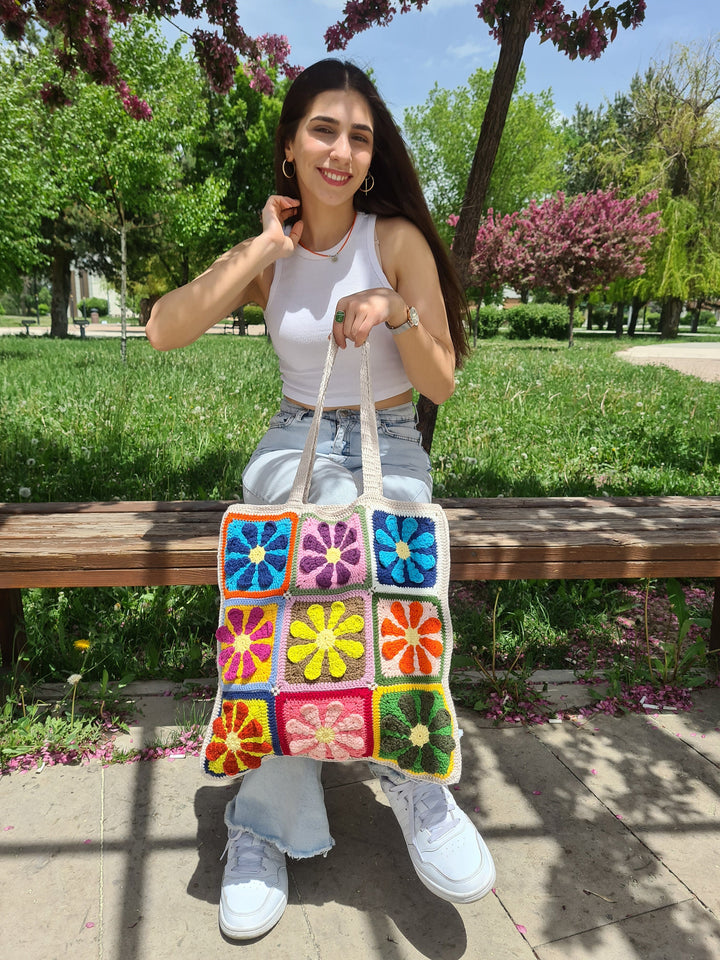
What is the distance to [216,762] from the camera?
1.71 m

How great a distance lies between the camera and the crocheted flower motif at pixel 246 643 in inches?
66.2

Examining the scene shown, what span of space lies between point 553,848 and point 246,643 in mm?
1128

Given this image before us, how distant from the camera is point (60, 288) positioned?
27.6 meters

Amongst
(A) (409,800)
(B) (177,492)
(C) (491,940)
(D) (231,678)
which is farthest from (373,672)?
(B) (177,492)

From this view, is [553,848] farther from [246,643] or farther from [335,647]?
[246,643]

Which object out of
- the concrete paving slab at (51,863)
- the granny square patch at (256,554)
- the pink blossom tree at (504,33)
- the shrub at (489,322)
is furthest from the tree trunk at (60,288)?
the granny square patch at (256,554)

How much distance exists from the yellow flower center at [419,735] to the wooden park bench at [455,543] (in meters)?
0.72

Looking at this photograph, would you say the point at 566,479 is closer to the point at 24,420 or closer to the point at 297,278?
the point at 297,278

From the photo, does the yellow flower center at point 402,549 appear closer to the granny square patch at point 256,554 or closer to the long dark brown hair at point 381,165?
the granny square patch at point 256,554

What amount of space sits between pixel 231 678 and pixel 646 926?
1.22m

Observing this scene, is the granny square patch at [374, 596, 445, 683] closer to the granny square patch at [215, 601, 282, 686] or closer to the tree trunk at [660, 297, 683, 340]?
the granny square patch at [215, 601, 282, 686]

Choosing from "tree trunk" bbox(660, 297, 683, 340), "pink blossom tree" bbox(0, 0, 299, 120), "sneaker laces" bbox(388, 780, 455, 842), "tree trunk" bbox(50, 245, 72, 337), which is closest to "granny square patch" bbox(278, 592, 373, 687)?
"sneaker laces" bbox(388, 780, 455, 842)

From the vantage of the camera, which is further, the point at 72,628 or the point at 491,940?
the point at 72,628

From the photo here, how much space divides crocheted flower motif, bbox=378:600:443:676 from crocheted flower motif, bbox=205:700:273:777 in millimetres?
332
